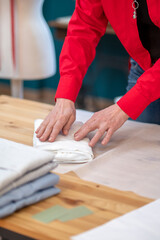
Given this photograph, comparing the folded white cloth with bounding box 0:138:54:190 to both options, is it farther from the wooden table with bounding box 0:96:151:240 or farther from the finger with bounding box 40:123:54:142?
the finger with bounding box 40:123:54:142

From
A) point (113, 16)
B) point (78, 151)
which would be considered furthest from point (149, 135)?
point (113, 16)

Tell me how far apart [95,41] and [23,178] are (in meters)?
0.90

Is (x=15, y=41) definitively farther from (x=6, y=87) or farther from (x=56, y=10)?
(x=6, y=87)

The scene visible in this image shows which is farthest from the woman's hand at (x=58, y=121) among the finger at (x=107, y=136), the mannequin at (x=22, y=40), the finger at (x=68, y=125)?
the mannequin at (x=22, y=40)

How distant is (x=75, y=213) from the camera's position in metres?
0.99

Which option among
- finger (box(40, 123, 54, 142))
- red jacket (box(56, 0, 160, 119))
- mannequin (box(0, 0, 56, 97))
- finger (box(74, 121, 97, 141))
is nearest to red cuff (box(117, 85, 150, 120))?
red jacket (box(56, 0, 160, 119))

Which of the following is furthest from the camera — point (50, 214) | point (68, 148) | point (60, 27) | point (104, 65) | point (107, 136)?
point (104, 65)

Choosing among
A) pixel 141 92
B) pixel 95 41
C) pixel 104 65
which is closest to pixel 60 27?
pixel 104 65

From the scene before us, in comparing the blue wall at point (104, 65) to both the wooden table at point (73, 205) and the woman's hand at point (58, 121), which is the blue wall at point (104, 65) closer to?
the woman's hand at point (58, 121)

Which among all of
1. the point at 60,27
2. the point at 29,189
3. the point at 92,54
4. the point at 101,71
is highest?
the point at 92,54

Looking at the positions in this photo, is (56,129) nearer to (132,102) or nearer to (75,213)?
(132,102)

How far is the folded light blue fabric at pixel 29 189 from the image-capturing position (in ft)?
3.13

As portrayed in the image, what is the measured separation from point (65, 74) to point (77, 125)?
25 cm

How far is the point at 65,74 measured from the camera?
1642 mm
